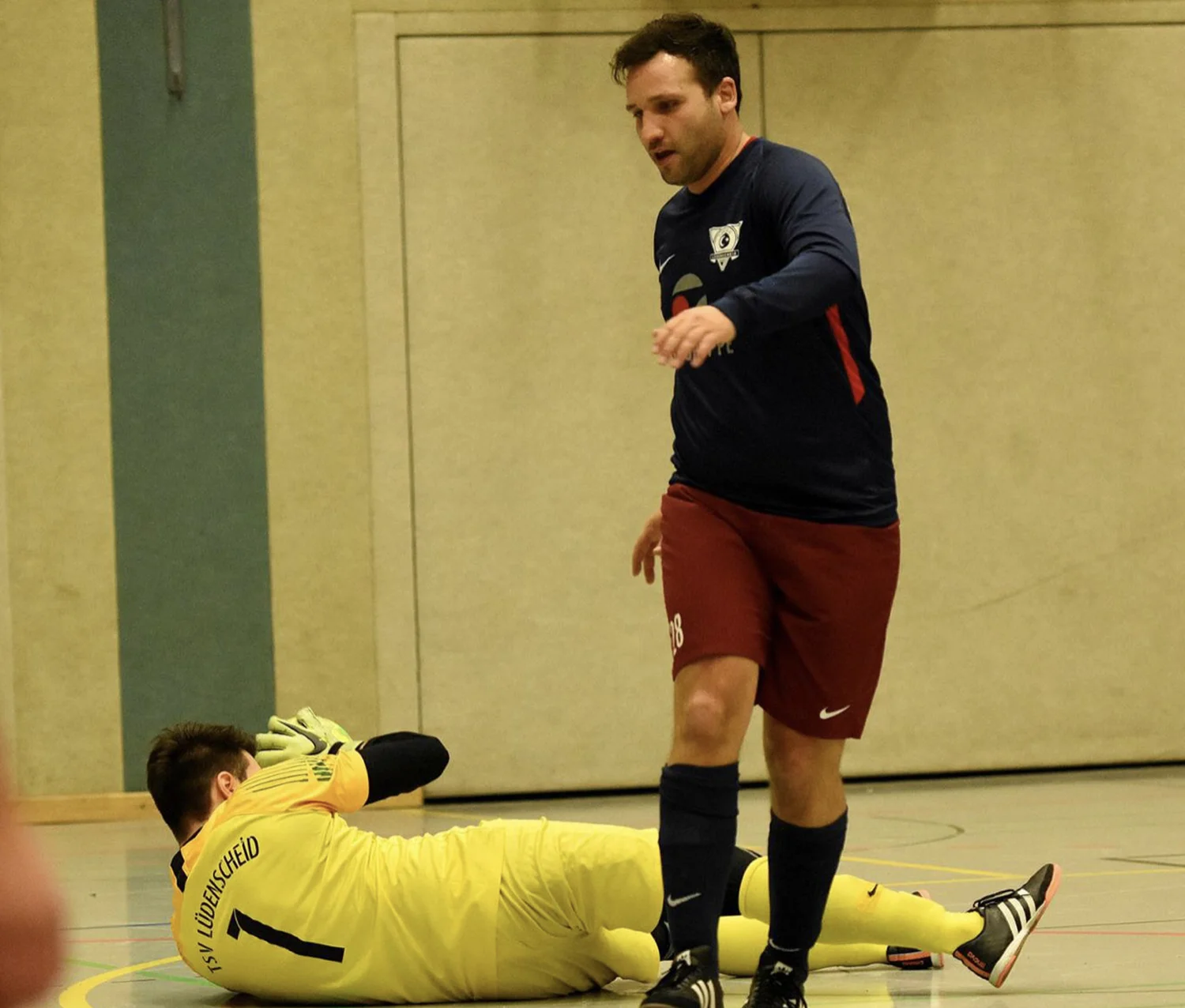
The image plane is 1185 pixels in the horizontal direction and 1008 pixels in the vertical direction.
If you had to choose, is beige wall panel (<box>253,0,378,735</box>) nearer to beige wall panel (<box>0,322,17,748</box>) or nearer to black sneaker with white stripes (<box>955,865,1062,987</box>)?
beige wall panel (<box>0,322,17,748</box>)

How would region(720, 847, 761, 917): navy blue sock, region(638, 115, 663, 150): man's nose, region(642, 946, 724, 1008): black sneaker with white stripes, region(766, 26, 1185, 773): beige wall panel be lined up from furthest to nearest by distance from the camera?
region(766, 26, 1185, 773): beige wall panel
region(720, 847, 761, 917): navy blue sock
region(638, 115, 663, 150): man's nose
region(642, 946, 724, 1008): black sneaker with white stripes

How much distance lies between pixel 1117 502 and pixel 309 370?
3.90 m

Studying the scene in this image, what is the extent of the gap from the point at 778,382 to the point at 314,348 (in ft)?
17.3

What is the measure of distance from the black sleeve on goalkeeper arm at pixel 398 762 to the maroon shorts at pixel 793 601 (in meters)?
0.78

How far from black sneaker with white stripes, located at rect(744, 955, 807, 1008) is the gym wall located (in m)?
5.08

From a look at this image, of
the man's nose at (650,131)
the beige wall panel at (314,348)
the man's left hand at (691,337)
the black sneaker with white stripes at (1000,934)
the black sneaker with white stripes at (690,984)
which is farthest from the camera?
the beige wall panel at (314,348)

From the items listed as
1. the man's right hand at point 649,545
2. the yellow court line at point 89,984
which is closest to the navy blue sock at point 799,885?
the man's right hand at point 649,545

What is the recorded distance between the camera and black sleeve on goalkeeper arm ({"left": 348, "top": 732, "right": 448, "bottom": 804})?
3539 millimetres

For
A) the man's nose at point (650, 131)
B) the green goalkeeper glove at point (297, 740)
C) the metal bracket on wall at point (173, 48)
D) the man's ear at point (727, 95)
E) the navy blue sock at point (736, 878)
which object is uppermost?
the metal bracket on wall at point (173, 48)

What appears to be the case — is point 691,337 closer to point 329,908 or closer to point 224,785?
point 329,908

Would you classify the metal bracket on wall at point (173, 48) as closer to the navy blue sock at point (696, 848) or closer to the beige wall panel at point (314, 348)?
the beige wall panel at point (314, 348)

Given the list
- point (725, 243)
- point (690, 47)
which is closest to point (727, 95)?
point (690, 47)

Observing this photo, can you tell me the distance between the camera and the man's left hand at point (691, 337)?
2.63 m

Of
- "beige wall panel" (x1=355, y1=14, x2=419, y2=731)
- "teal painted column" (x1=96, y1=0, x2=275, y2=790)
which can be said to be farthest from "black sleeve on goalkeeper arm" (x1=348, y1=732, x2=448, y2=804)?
"teal painted column" (x1=96, y1=0, x2=275, y2=790)
